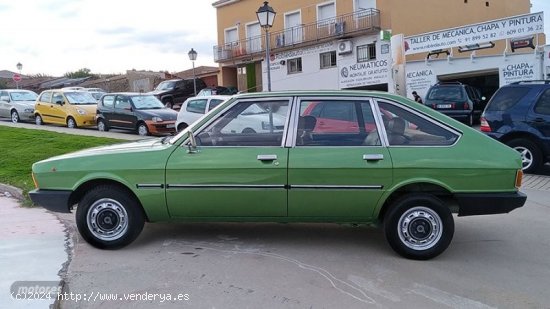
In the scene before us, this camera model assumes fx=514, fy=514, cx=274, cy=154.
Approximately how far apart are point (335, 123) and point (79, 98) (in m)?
16.4

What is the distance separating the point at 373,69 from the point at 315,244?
963 inches

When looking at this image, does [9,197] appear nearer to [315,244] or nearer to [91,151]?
[91,151]

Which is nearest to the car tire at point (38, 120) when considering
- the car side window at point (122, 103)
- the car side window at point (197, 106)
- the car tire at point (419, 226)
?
the car side window at point (122, 103)

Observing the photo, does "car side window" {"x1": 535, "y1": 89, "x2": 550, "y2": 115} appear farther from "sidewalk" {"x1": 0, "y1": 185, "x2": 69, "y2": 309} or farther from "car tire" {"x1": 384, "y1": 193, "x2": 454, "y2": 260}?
"sidewalk" {"x1": 0, "y1": 185, "x2": 69, "y2": 309}

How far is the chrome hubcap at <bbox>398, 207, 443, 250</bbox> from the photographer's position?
4.89 metres

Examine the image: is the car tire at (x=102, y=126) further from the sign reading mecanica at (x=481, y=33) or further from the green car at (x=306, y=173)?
the green car at (x=306, y=173)

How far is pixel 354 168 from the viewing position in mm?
4828

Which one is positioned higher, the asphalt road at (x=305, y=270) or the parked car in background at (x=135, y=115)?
the parked car in background at (x=135, y=115)

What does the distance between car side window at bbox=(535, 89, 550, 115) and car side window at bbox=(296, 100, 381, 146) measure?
5.72m

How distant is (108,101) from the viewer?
57.9 feet

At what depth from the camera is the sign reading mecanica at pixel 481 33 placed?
58.6ft

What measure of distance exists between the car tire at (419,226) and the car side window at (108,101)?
47.0 ft

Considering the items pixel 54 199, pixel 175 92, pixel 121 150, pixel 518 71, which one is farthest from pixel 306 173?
pixel 175 92

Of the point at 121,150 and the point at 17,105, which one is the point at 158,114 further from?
the point at 121,150
